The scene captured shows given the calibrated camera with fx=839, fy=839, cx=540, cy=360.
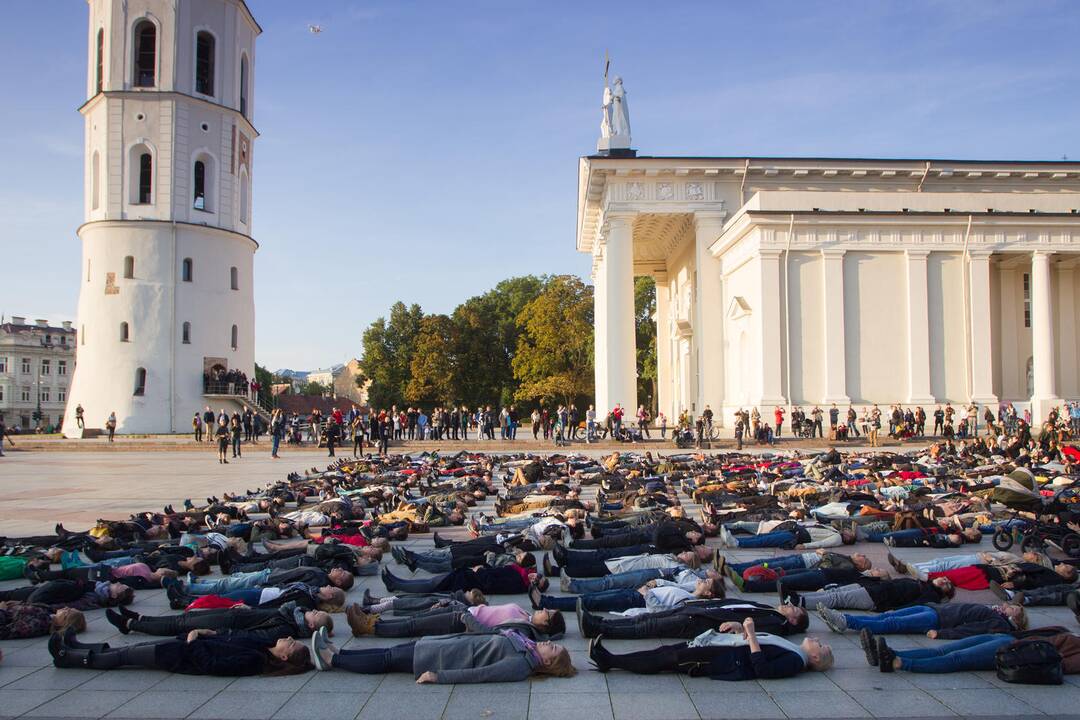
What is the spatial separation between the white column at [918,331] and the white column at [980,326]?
6.40ft

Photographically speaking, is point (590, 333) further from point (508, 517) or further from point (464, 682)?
point (464, 682)

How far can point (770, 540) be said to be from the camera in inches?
436

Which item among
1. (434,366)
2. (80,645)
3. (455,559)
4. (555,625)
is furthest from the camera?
(434,366)

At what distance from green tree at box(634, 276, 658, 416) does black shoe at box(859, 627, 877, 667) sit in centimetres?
6166

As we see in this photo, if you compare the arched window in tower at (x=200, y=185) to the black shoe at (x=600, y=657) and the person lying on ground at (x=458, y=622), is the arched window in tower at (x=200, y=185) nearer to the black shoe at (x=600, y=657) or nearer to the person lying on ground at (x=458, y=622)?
the person lying on ground at (x=458, y=622)

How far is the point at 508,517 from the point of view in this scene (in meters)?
13.4

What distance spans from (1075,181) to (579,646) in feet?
156

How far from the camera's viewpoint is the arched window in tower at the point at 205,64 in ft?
156

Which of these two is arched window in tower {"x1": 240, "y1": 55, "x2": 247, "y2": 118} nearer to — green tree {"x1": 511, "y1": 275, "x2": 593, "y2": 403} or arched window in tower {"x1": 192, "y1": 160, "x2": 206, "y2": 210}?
arched window in tower {"x1": 192, "y1": 160, "x2": 206, "y2": 210}

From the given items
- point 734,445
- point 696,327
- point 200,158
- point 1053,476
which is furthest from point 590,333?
point 1053,476

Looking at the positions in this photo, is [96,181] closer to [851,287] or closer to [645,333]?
[851,287]

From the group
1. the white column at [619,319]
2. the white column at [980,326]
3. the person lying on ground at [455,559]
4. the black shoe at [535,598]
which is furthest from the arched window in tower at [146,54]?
the black shoe at [535,598]

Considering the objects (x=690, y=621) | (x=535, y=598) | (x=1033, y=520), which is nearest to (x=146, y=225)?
(x=535, y=598)

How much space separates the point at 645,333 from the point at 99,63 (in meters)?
45.2
